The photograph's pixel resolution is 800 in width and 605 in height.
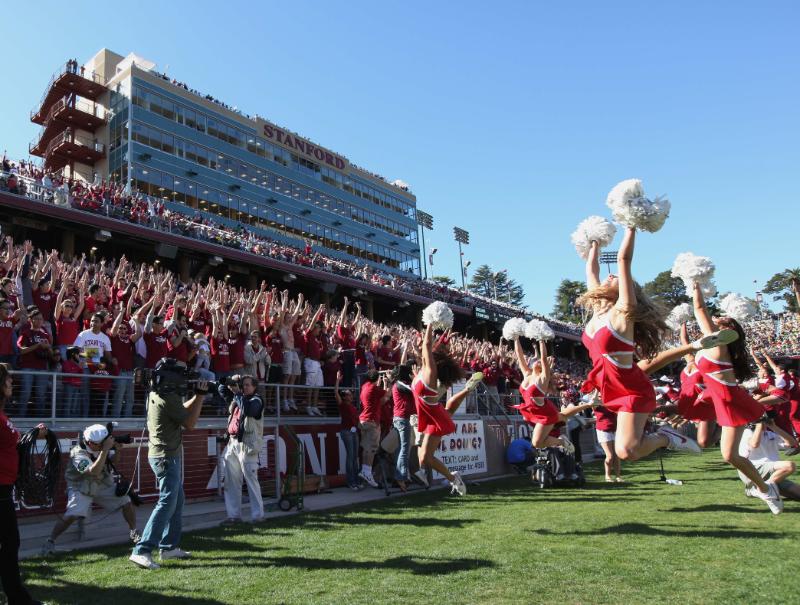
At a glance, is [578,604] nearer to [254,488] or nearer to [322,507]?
[254,488]

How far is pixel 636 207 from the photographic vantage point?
4.59 meters

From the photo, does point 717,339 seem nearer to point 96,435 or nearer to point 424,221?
point 96,435

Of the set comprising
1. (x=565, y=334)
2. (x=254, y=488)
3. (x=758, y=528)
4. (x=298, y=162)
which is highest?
(x=298, y=162)

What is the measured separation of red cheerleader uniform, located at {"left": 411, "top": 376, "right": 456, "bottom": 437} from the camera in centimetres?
753

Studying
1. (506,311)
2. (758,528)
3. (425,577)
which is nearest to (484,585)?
(425,577)

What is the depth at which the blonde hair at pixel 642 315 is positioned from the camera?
5227mm

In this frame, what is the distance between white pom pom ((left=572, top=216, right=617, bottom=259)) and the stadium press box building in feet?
123

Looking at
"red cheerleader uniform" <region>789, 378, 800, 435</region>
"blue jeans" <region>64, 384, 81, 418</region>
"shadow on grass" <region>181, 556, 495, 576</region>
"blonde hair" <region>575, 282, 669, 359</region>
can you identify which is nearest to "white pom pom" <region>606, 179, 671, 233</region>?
"blonde hair" <region>575, 282, 669, 359</region>

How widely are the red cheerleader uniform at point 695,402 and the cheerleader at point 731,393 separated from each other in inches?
22.8

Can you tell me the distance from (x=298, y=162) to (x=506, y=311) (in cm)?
2197

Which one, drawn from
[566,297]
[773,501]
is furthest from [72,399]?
[566,297]

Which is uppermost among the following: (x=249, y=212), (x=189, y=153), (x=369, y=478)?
(x=189, y=153)

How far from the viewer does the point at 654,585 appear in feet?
12.9

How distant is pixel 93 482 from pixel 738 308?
22.1 feet
